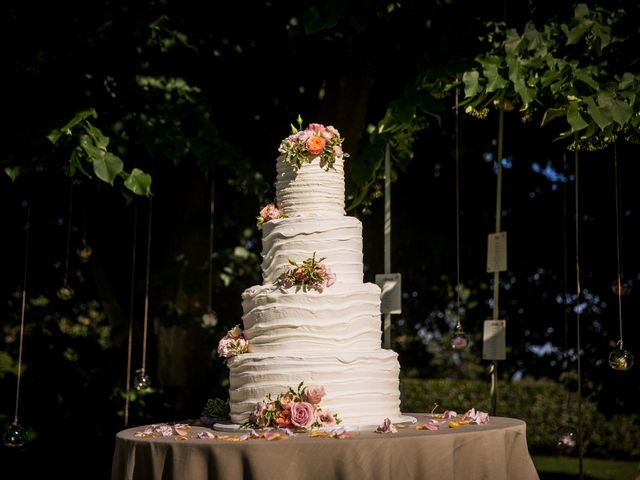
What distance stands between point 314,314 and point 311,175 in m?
0.83

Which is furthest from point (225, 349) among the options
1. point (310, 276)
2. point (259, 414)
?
point (310, 276)

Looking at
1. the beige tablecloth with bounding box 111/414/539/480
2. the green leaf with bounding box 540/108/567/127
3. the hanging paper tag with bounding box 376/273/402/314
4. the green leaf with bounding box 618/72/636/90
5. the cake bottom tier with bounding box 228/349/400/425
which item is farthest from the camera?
the hanging paper tag with bounding box 376/273/402/314

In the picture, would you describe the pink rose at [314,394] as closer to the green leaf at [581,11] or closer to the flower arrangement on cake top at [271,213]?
the flower arrangement on cake top at [271,213]

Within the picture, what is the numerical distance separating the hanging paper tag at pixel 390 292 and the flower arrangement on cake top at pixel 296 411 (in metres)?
2.06

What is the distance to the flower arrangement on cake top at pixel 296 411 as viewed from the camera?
4.77 meters

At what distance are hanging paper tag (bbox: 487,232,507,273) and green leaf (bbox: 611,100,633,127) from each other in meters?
1.20

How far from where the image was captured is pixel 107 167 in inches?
260

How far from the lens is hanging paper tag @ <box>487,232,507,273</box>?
675 cm

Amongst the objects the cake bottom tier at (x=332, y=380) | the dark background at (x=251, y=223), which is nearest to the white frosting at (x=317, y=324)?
the cake bottom tier at (x=332, y=380)

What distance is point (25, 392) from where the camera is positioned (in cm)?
959

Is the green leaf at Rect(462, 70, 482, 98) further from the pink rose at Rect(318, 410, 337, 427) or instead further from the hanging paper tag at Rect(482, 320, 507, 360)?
the pink rose at Rect(318, 410, 337, 427)

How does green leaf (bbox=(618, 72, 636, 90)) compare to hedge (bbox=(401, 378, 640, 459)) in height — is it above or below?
above

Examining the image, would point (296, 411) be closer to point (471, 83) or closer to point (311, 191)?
point (311, 191)

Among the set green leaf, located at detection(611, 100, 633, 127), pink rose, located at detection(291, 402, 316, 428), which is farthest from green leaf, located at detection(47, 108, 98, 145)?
green leaf, located at detection(611, 100, 633, 127)
